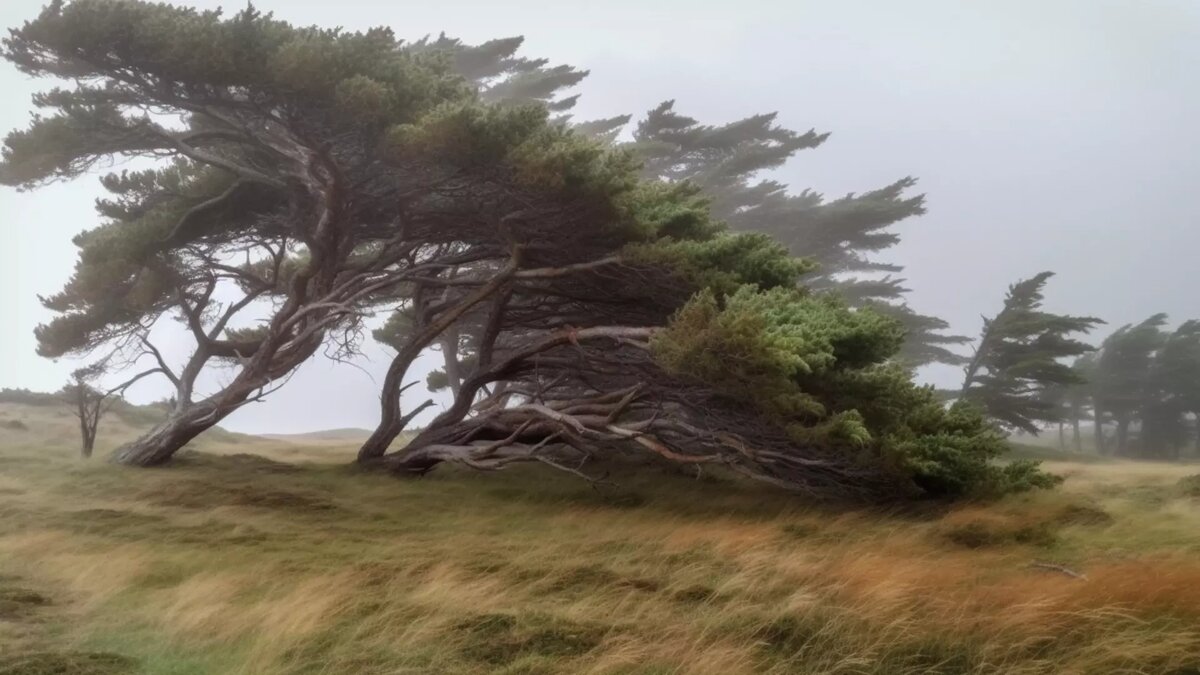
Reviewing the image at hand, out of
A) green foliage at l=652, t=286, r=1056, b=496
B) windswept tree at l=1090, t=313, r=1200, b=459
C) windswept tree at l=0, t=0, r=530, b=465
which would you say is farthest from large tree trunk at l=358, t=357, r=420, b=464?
windswept tree at l=1090, t=313, r=1200, b=459

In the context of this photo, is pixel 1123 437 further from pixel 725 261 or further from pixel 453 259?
pixel 453 259

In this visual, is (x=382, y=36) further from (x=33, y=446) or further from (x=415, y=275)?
(x=33, y=446)

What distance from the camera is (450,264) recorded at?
12914 mm

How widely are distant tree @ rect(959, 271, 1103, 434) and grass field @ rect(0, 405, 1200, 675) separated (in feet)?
40.4

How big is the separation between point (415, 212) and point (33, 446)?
1109cm

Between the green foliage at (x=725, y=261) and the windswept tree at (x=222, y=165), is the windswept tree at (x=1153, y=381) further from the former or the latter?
the windswept tree at (x=222, y=165)

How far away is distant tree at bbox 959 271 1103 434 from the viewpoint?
21859mm

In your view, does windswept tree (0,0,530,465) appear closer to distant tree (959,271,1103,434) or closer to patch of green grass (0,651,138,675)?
patch of green grass (0,651,138,675)

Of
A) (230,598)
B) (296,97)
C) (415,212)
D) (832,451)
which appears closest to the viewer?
(230,598)

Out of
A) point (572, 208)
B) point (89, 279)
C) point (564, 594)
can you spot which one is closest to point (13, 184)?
point (89, 279)

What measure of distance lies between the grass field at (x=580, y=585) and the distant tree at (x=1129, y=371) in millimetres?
26003

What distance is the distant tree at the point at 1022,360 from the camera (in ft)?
71.7

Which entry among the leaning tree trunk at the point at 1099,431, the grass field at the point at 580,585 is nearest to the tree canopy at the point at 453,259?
the grass field at the point at 580,585

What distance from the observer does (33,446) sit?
51.4ft
